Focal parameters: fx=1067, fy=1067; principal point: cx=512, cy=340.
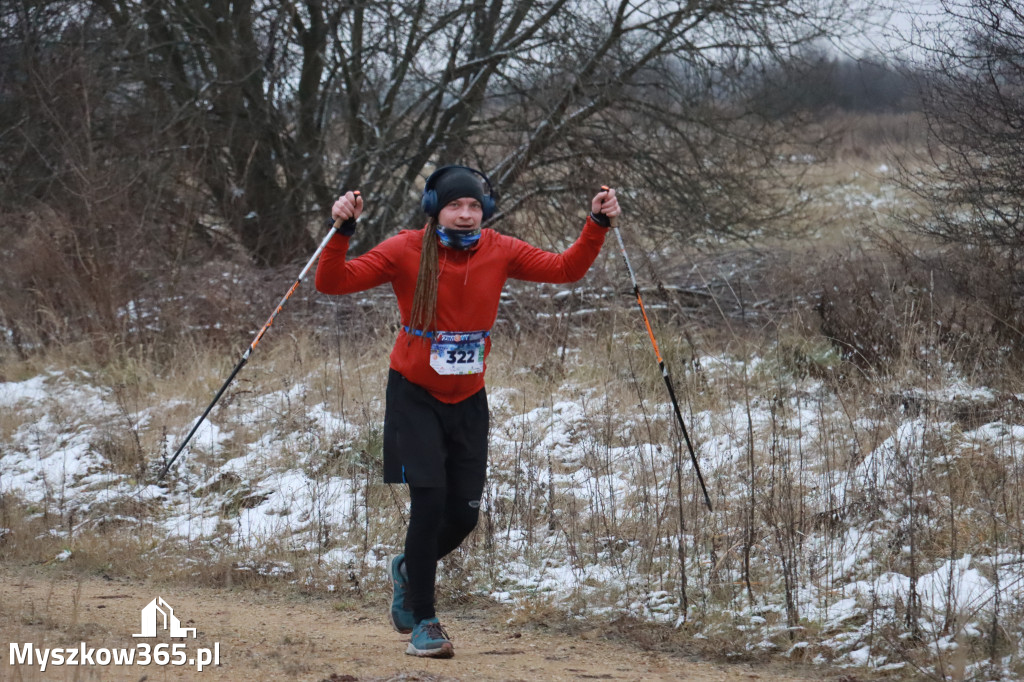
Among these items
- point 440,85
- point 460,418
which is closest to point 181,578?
point 460,418

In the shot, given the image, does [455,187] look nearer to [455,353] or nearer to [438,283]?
[438,283]

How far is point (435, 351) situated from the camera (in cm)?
427

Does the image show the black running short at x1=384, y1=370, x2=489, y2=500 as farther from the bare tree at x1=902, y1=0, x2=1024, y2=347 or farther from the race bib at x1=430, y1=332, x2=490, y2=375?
the bare tree at x1=902, y1=0, x2=1024, y2=347

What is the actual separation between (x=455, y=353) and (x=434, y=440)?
14.1 inches

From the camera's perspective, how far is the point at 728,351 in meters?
8.74

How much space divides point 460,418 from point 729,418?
11.8 feet

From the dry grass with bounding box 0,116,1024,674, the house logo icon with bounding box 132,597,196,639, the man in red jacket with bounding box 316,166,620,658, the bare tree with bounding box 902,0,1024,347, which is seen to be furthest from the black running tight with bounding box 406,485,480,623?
the bare tree with bounding box 902,0,1024,347

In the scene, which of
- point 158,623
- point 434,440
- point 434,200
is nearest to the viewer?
point 434,440

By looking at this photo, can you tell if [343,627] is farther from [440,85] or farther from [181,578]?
[440,85]

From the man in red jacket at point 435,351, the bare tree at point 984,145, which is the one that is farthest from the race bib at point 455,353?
the bare tree at point 984,145

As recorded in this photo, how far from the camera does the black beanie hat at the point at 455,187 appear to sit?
4.34 meters

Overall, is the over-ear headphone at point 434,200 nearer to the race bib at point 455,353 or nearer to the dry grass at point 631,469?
the race bib at point 455,353

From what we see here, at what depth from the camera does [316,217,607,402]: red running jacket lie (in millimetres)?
4273

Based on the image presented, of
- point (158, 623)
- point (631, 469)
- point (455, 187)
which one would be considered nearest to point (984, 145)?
point (631, 469)
